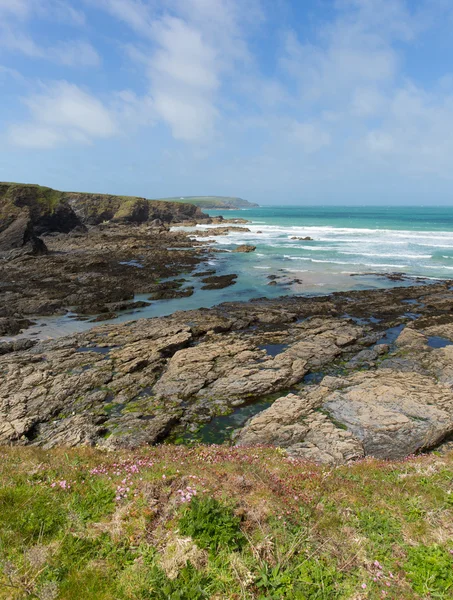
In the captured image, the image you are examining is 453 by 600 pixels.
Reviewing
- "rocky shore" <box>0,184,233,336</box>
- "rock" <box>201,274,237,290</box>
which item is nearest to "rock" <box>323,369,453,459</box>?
"rocky shore" <box>0,184,233,336</box>

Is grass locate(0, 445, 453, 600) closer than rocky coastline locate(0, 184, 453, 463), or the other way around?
grass locate(0, 445, 453, 600)

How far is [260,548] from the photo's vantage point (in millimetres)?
4918

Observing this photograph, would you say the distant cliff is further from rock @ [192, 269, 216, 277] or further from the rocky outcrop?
the rocky outcrop

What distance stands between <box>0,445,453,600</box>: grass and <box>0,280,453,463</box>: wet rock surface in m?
4.51

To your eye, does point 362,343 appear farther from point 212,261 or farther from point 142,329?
point 212,261

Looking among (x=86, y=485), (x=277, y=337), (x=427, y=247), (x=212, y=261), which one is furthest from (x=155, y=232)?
(x=86, y=485)

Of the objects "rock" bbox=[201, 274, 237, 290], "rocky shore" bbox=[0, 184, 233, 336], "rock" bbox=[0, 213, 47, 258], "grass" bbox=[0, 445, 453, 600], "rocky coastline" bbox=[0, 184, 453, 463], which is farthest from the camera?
"rock" bbox=[0, 213, 47, 258]

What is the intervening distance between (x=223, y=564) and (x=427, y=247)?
72.6 m

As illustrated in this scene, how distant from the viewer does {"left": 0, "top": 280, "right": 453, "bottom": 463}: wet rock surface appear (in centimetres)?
1217

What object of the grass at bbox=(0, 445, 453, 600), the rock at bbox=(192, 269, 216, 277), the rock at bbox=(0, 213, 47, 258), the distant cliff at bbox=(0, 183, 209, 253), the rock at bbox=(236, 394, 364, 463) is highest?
the distant cliff at bbox=(0, 183, 209, 253)

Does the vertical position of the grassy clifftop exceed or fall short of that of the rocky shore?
it exceeds it

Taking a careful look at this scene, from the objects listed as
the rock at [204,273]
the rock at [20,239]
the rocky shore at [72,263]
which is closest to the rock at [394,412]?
the rocky shore at [72,263]

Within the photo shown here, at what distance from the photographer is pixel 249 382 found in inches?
634

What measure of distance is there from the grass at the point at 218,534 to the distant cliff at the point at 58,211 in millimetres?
54536
